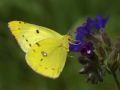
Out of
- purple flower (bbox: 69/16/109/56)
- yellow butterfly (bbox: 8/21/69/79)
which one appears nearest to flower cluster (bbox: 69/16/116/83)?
purple flower (bbox: 69/16/109/56)

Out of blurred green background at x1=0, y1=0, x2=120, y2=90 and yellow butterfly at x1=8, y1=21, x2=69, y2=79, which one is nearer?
yellow butterfly at x1=8, y1=21, x2=69, y2=79

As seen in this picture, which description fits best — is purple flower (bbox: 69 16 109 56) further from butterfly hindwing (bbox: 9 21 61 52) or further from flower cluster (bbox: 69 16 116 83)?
butterfly hindwing (bbox: 9 21 61 52)

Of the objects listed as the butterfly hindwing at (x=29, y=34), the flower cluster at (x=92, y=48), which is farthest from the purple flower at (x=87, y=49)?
the butterfly hindwing at (x=29, y=34)

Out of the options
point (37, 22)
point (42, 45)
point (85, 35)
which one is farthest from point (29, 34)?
point (37, 22)

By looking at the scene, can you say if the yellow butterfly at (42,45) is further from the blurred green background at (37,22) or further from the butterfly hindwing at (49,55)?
the blurred green background at (37,22)

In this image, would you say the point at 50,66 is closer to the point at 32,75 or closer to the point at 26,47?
the point at 26,47

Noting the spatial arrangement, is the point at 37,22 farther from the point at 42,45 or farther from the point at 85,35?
the point at 85,35
